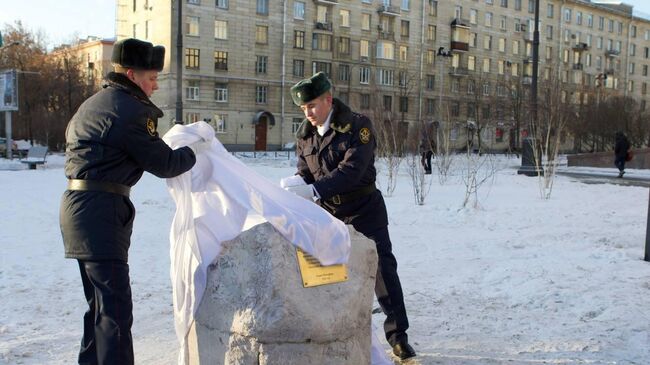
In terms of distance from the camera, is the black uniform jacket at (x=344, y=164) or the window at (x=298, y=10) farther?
the window at (x=298, y=10)

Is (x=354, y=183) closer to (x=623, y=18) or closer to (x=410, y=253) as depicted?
(x=410, y=253)

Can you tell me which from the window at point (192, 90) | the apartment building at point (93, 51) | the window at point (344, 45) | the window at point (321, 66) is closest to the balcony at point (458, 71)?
the window at point (344, 45)

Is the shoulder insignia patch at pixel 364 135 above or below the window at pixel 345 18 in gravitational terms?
below

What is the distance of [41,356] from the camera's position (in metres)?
4.06

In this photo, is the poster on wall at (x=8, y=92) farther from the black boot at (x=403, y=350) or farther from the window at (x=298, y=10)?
the window at (x=298, y=10)

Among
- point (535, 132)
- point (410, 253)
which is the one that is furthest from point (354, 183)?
point (535, 132)

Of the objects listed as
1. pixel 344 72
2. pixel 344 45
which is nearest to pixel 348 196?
pixel 344 72

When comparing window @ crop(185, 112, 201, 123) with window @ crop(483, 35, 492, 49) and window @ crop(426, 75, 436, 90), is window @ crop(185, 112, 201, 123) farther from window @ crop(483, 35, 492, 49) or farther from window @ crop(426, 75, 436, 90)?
window @ crop(483, 35, 492, 49)

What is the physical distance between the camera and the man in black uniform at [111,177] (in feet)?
9.97

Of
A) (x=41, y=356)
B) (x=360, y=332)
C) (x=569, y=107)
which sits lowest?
(x=41, y=356)

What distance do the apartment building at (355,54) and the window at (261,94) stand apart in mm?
78

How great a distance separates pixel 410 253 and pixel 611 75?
257 ft

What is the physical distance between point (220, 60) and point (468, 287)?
1720 inches

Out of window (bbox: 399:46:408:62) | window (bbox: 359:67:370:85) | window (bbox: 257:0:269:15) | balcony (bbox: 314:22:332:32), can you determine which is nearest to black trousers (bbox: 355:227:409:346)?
window (bbox: 257:0:269:15)
